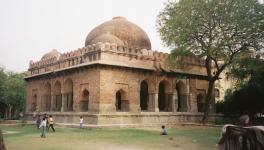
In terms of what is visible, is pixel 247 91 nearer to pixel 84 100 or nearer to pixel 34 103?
pixel 84 100

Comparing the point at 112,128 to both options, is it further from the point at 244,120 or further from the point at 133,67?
the point at 244,120

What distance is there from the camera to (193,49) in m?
19.2

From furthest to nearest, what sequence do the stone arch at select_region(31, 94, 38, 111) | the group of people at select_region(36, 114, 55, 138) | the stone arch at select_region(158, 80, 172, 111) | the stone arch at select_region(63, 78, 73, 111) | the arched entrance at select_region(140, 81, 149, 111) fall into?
the stone arch at select_region(31, 94, 38, 111)
the stone arch at select_region(158, 80, 172, 111)
the arched entrance at select_region(140, 81, 149, 111)
the stone arch at select_region(63, 78, 73, 111)
the group of people at select_region(36, 114, 55, 138)

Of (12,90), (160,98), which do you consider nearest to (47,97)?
(160,98)

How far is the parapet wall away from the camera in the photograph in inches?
764

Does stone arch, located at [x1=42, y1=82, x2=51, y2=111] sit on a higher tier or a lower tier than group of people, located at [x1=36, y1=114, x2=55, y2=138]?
higher

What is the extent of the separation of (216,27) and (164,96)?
668cm

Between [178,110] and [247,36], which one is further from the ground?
[247,36]

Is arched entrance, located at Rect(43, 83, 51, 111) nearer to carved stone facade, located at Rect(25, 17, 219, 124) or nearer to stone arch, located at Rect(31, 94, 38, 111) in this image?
carved stone facade, located at Rect(25, 17, 219, 124)

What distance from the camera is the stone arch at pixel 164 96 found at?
22817 millimetres

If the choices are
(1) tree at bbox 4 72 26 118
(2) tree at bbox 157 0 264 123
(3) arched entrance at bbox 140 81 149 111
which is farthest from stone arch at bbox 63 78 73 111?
(1) tree at bbox 4 72 26 118

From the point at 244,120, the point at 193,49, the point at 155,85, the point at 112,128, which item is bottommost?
the point at 112,128

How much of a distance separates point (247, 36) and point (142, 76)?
6.78m

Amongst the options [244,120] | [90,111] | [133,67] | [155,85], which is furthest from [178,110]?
[244,120]
